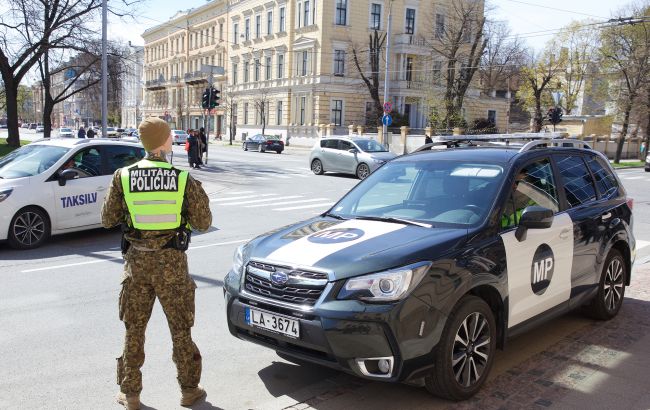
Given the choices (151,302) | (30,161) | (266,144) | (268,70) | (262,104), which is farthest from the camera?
(268,70)

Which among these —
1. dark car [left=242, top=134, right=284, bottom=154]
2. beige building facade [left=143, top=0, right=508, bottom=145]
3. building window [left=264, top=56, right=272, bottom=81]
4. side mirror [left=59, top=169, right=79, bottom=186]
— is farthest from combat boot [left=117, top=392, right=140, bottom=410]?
building window [left=264, top=56, right=272, bottom=81]

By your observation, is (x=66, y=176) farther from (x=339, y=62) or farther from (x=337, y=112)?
(x=339, y=62)

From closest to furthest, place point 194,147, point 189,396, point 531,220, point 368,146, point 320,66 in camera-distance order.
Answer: point 189,396 → point 531,220 → point 368,146 → point 194,147 → point 320,66

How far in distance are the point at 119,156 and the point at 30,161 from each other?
1358 millimetres

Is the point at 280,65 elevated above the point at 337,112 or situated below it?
above

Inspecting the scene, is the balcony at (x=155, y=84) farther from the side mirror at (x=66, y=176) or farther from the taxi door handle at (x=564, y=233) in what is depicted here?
the taxi door handle at (x=564, y=233)

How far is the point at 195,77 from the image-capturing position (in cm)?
7706

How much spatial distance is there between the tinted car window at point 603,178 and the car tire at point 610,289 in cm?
58

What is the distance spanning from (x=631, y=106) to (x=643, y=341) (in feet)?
133

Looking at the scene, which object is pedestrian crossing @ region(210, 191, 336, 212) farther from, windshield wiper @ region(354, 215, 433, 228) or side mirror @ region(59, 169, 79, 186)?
windshield wiper @ region(354, 215, 433, 228)

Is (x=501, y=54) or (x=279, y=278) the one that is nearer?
(x=279, y=278)

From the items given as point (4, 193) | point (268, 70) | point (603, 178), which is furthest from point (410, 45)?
point (603, 178)

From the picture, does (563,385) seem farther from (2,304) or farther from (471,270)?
(2,304)

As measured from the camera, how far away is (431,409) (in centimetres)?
391
